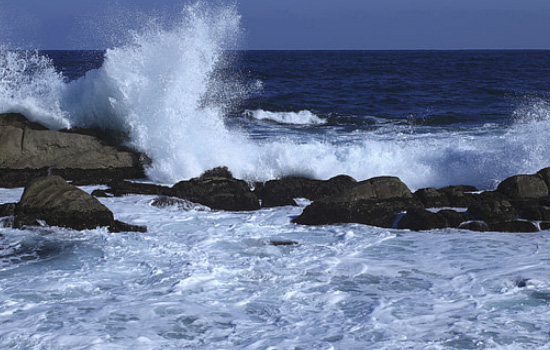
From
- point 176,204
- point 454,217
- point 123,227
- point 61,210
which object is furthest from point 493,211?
point 61,210

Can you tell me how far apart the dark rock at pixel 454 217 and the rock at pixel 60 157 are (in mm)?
5275

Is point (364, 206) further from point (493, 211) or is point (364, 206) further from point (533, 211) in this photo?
point (533, 211)

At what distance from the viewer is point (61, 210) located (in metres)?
7.60

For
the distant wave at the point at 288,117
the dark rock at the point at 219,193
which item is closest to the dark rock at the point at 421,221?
the dark rock at the point at 219,193

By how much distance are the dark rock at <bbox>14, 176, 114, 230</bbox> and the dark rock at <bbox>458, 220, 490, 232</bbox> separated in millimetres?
4092

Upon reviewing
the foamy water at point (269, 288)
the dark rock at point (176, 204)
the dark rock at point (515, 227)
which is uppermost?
the dark rock at point (176, 204)

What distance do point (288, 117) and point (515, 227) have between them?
1205cm

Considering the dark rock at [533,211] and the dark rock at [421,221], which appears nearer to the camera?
the dark rock at [421,221]

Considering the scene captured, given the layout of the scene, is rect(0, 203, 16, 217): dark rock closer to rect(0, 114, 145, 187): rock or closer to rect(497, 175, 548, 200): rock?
rect(0, 114, 145, 187): rock

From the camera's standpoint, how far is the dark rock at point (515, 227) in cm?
762

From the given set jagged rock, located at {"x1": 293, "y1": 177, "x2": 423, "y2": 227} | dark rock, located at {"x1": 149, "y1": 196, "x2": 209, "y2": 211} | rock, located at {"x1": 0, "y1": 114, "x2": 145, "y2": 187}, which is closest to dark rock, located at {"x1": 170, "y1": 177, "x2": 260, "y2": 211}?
dark rock, located at {"x1": 149, "y1": 196, "x2": 209, "y2": 211}

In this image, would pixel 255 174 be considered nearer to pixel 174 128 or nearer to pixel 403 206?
pixel 174 128

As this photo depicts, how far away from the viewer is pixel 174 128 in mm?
11547

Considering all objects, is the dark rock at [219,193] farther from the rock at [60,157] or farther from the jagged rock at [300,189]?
the rock at [60,157]
